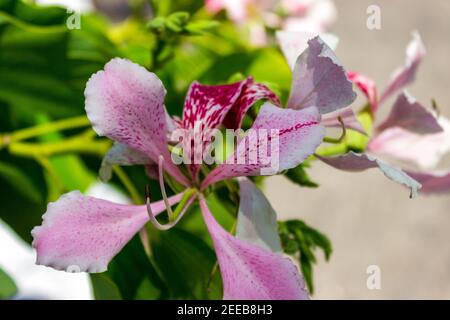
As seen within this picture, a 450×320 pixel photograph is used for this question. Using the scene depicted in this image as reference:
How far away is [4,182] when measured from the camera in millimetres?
396

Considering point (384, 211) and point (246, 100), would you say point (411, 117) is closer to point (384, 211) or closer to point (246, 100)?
point (246, 100)

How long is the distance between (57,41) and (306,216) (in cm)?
97

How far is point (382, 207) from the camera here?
127 cm

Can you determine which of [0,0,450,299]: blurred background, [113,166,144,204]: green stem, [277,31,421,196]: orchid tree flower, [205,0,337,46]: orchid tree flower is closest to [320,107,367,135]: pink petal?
[277,31,421,196]: orchid tree flower

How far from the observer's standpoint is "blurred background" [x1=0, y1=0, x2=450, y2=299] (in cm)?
113

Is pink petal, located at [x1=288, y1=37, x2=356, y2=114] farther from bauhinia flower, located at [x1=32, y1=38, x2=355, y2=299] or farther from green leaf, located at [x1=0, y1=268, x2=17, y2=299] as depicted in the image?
green leaf, located at [x1=0, y1=268, x2=17, y2=299]

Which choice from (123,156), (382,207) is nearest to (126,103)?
(123,156)

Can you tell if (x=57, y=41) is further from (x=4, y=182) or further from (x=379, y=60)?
(x=379, y=60)

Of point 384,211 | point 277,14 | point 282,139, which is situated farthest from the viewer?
point 384,211

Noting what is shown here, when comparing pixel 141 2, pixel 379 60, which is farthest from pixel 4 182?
pixel 379 60

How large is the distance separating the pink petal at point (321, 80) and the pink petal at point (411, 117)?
0.04 m

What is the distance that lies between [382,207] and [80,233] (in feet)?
3.61

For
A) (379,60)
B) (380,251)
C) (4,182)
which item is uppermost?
(379,60)

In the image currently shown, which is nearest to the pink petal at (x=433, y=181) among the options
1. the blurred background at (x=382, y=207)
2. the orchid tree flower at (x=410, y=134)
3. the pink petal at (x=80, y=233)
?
the orchid tree flower at (x=410, y=134)
